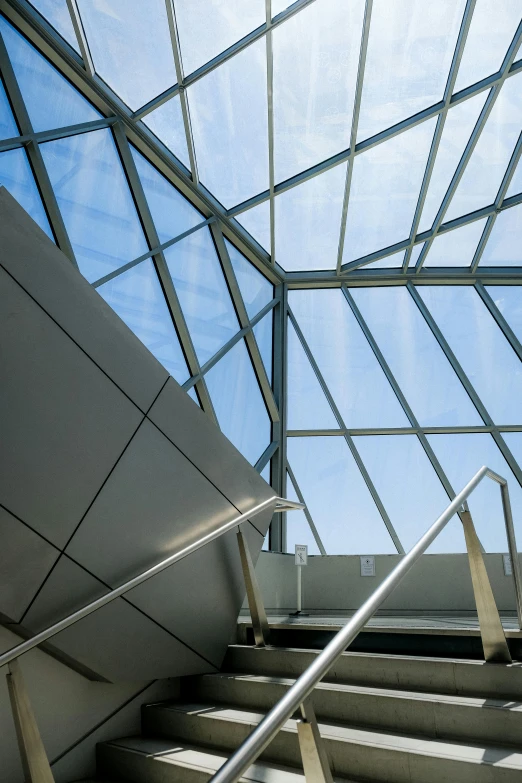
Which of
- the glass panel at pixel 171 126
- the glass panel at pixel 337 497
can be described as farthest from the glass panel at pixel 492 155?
the glass panel at pixel 337 497

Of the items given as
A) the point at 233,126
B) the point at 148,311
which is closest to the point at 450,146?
the point at 233,126

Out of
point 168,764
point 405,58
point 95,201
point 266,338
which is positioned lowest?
point 168,764

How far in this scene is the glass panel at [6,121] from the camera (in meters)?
9.06

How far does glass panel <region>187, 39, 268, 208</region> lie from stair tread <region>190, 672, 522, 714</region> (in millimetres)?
11361

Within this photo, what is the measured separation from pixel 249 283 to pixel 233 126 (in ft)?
14.3

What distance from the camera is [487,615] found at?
193 inches

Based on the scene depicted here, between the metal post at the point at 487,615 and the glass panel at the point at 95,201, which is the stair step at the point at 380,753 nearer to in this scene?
the metal post at the point at 487,615

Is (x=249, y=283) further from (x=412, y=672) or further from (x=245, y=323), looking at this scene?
(x=412, y=672)

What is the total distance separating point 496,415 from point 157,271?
1030 centimetres

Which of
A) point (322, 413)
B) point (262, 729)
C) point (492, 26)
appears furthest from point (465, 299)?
point (262, 729)

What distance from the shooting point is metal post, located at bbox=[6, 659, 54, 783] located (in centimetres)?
446

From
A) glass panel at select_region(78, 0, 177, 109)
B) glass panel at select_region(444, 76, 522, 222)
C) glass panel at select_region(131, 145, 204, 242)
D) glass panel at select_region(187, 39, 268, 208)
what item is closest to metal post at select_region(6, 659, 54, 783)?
glass panel at select_region(131, 145, 204, 242)

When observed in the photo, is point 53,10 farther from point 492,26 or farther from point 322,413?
point 322,413

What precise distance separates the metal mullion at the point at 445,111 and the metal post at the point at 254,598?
36.4 feet
